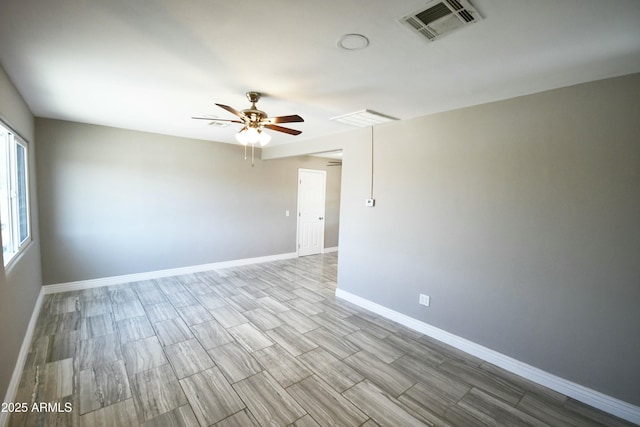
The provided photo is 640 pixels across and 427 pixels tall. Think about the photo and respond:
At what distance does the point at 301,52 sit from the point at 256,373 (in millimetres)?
2676

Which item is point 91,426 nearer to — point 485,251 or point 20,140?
point 20,140

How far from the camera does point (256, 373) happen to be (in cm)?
248

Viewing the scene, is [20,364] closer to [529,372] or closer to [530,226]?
[529,372]

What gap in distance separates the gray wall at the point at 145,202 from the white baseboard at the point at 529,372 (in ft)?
11.9

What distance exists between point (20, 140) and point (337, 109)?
11.6 ft

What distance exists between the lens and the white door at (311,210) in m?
6.92

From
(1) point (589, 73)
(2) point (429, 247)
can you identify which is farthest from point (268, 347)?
(1) point (589, 73)

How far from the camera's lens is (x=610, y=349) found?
2174mm

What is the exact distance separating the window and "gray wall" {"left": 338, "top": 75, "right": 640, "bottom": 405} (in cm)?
400

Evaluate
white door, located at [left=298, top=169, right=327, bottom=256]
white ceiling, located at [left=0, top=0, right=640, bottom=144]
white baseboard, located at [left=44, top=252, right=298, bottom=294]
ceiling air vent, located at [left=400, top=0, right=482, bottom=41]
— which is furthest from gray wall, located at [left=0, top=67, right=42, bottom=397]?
white door, located at [left=298, top=169, right=327, bottom=256]

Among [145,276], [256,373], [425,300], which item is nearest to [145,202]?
[145,276]

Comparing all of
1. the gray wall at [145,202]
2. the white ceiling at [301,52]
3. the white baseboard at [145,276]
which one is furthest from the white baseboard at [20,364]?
the white ceiling at [301,52]

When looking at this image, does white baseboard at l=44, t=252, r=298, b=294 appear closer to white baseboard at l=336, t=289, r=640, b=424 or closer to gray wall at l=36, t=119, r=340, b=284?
gray wall at l=36, t=119, r=340, b=284

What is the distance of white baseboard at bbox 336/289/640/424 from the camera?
2143 millimetres
